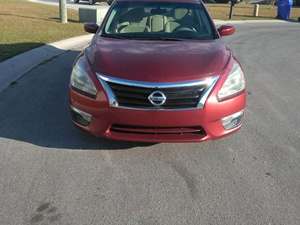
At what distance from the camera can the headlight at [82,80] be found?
4402mm

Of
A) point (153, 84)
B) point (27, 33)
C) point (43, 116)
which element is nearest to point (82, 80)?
point (153, 84)

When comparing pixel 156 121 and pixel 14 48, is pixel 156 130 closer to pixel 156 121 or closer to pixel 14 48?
pixel 156 121

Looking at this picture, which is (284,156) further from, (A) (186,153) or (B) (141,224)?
(B) (141,224)

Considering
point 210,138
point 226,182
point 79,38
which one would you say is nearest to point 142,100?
point 210,138

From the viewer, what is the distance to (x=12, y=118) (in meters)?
5.71

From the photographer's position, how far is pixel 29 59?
9711 mm

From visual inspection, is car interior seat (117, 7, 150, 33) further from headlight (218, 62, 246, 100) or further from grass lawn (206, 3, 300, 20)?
grass lawn (206, 3, 300, 20)

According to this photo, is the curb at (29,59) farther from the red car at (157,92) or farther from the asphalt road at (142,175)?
the red car at (157,92)

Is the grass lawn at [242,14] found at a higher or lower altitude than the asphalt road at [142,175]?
lower

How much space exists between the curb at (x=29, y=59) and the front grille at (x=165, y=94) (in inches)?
136

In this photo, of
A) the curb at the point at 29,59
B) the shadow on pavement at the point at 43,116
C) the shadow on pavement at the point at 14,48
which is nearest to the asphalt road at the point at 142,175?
the shadow on pavement at the point at 43,116

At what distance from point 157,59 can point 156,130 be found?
77 cm

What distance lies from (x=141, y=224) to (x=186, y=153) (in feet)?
4.87

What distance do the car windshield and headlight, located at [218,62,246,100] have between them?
38.7 inches
